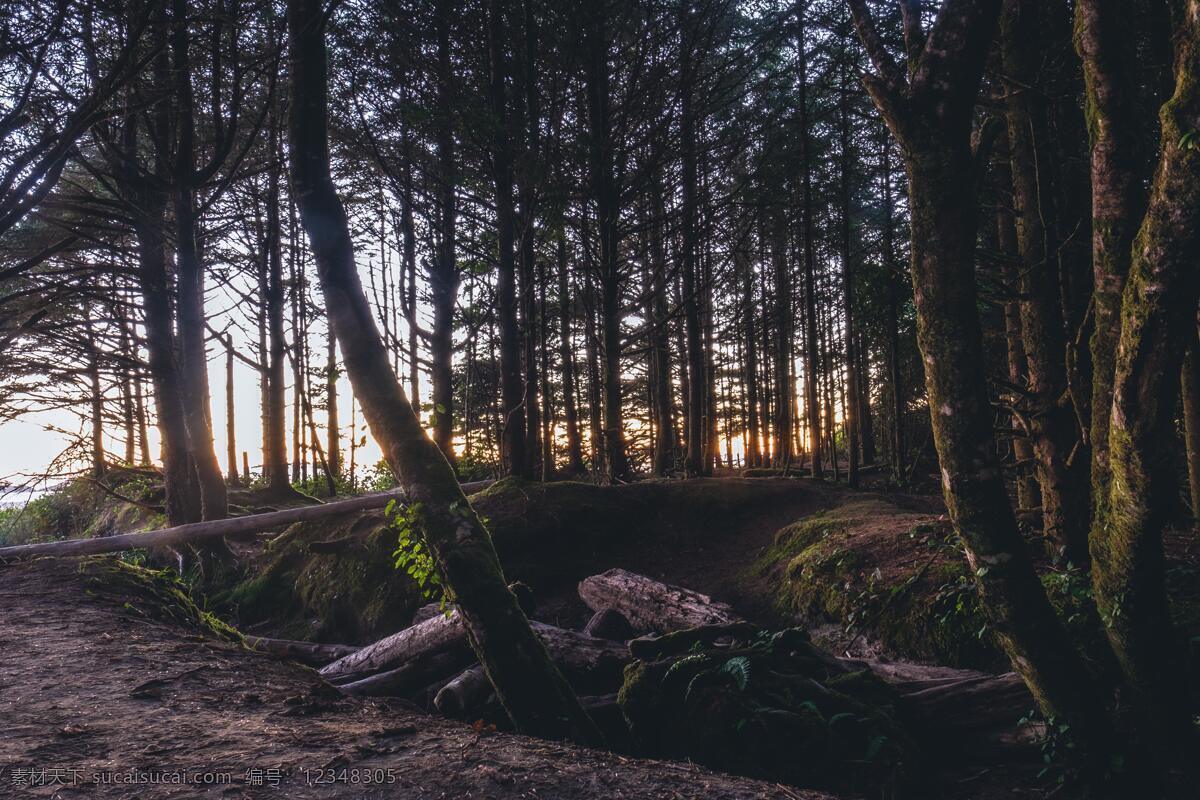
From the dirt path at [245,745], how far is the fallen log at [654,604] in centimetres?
328

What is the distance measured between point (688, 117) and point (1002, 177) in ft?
18.6

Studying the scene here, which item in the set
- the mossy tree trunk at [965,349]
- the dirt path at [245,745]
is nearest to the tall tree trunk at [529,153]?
A: the dirt path at [245,745]

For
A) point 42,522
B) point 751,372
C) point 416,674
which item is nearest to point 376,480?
point 42,522

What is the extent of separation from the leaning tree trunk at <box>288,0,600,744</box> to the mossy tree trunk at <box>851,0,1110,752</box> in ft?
9.55

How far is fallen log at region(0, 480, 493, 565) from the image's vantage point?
9.59 meters

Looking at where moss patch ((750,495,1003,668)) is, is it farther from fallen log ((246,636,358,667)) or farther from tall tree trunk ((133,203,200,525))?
tall tree trunk ((133,203,200,525))

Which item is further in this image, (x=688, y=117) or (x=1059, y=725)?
(x=688, y=117)

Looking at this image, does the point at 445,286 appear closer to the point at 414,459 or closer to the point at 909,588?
the point at 414,459

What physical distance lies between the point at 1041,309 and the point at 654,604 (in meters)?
5.28

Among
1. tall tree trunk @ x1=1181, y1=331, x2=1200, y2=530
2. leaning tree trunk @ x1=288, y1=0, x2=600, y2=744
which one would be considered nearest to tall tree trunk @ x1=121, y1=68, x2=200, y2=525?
leaning tree trunk @ x1=288, y1=0, x2=600, y2=744

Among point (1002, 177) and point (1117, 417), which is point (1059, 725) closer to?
point (1117, 417)

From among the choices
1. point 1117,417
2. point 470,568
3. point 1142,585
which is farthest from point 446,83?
point 1142,585

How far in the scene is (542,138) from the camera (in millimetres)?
11141

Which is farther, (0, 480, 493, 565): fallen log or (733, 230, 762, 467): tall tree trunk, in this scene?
(733, 230, 762, 467): tall tree trunk
